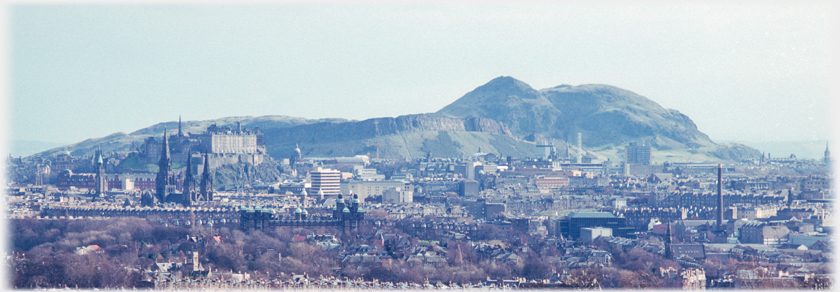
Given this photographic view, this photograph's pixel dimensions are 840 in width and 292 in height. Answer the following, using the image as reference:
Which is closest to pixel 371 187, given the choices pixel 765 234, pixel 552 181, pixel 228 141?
pixel 228 141

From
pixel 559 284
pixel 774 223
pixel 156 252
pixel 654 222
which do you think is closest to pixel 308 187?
pixel 654 222

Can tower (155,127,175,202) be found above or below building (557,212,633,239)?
above

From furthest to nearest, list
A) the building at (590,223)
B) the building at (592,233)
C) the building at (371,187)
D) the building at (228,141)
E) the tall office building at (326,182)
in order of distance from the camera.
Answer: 1. the building at (228,141)
2. the tall office building at (326,182)
3. the building at (371,187)
4. the building at (590,223)
5. the building at (592,233)

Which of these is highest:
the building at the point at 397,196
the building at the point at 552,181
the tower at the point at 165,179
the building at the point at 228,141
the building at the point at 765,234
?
the building at the point at 228,141

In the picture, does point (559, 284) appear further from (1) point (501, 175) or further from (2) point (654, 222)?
(1) point (501, 175)

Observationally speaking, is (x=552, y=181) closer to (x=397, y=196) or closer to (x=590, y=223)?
(x=397, y=196)

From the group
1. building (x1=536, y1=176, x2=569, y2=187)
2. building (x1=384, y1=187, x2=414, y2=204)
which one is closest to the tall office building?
building (x1=384, y1=187, x2=414, y2=204)

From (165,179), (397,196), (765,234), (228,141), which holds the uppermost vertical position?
(228,141)

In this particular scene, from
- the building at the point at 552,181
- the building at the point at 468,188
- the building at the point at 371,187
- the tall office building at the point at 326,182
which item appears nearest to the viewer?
the building at the point at 468,188

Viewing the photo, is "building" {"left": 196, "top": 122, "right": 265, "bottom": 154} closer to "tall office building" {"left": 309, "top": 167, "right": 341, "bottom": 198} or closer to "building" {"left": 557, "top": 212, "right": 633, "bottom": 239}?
"tall office building" {"left": 309, "top": 167, "right": 341, "bottom": 198}

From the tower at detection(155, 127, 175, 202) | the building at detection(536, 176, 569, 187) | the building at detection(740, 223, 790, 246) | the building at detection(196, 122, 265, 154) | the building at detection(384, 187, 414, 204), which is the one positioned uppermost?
the building at detection(196, 122, 265, 154)

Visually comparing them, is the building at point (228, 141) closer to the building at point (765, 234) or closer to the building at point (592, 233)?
the building at point (592, 233)

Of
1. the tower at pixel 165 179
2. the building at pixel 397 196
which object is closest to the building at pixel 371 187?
the building at pixel 397 196
